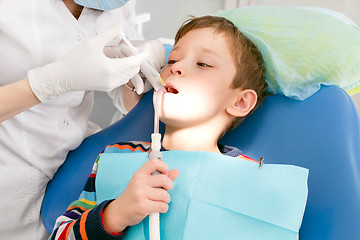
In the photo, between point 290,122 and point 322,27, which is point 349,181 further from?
point 322,27

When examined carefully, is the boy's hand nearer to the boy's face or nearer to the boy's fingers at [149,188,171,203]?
the boy's fingers at [149,188,171,203]

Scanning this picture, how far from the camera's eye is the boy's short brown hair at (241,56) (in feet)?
3.97

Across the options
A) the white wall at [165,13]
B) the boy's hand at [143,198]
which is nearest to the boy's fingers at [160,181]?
the boy's hand at [143,198]

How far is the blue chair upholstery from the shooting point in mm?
1018

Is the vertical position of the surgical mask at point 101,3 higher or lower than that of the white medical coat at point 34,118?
higher

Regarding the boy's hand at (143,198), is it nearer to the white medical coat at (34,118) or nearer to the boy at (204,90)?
the boy at (204,90)

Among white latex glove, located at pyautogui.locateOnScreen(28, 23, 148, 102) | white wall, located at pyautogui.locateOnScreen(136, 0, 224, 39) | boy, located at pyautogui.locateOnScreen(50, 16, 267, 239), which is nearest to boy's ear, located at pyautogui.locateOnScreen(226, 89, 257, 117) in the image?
boy, located at pyautogui.locateOnScreen(50, 16, 267, 239)

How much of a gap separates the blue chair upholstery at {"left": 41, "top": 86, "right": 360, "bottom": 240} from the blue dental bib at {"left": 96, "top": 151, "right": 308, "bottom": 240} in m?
0.12

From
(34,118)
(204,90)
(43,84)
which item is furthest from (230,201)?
(34,118)

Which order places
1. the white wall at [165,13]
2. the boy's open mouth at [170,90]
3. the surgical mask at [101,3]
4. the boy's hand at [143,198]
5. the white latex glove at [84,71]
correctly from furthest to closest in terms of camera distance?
the white wall at [165,13] → the surgical mask at [101,3] → the boy's open mouth at [170,90] → the white latex glove at [84,71] → the boy's hand at [143,198]

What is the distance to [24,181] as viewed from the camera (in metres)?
1.30

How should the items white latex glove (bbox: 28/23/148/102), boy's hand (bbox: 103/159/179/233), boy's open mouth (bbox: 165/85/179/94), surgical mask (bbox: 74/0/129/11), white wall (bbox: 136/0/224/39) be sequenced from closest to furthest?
1. boy's hand (bbox: 103/159/179/233)
2. white latex glove (bbox: 28/23/148/102)
3. boy's open mouth (bbox: 165/85/179/94)
4. surgical mask (bbox: 74/0/129/11)
5. white wall (bbox: 136/0/224/39)

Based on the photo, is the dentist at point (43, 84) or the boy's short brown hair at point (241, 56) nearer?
the dentist at point (43, 84)

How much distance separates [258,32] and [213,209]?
70cm
